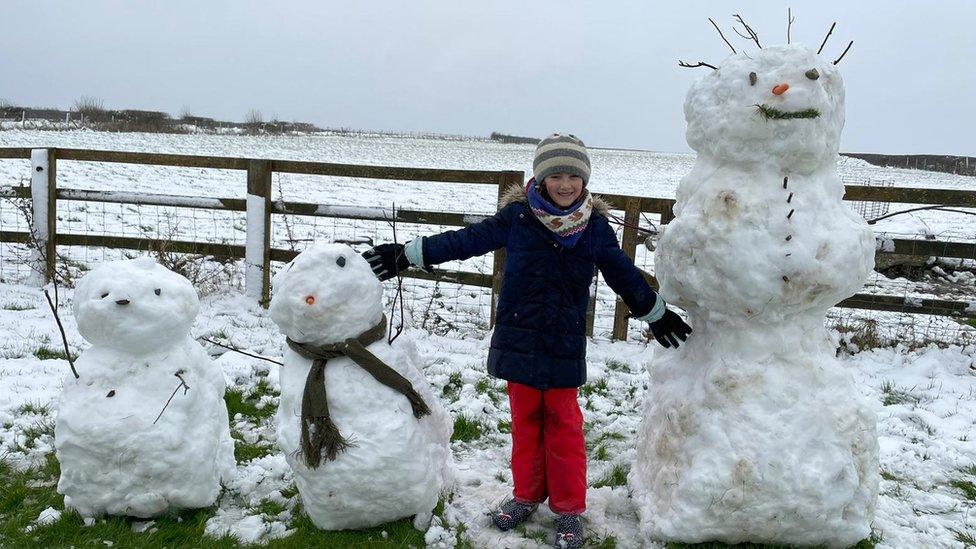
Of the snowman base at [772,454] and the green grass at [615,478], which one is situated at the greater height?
the snowman base at [772,454]

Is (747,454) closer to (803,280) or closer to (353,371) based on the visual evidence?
(803,280)

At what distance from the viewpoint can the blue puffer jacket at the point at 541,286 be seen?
2975mm

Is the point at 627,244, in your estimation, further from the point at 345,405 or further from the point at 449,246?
the point at 345,405

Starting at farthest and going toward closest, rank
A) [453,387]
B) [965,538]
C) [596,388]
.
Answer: [596,388], [453,387], [965,538]

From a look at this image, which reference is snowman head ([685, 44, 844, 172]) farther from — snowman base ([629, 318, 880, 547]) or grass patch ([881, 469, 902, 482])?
grass patch ([881, 469, 902, 482])

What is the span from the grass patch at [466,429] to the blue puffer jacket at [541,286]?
112cm

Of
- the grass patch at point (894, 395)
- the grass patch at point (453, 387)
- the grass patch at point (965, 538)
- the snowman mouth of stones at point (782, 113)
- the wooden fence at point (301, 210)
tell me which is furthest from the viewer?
the wooden fence at point (301, 210)

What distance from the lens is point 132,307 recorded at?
9.37ft

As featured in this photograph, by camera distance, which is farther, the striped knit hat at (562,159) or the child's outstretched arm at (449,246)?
the child's outstretched arm at (449,246)

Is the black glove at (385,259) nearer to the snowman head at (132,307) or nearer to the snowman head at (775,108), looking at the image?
the snowman head at (132,307)

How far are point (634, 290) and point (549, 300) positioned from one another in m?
0.41

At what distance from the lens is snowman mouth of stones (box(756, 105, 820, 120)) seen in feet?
8.52

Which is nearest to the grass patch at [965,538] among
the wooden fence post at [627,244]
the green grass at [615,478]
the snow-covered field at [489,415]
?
the snow-covered field at [489,415]

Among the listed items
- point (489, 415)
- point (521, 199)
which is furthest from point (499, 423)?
point (521, 199)
